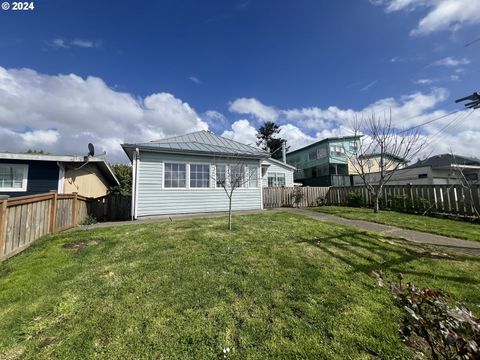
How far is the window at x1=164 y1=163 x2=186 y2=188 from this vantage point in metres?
11.0

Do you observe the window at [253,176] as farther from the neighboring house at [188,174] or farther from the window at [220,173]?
the window at [220,173]

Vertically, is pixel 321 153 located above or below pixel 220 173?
above

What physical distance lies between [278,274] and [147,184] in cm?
852

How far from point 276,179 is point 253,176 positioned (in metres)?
8.00

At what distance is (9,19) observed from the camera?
6828 mm

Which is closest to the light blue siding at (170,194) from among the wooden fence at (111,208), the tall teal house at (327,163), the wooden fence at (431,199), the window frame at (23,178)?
the wooden fence at (111,208)

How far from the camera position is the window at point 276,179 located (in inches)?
801

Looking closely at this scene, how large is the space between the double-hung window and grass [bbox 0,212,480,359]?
19.7ft

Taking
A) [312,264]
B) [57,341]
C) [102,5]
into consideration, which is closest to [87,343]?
[57,341]

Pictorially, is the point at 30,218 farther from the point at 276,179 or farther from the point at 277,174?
the point at 277,174

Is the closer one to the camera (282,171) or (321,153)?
(282,171)

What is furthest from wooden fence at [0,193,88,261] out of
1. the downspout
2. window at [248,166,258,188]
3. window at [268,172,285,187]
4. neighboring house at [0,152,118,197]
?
window at [268,172,285,187]

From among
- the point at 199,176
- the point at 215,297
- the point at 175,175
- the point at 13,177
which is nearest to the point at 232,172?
the point at 199,176

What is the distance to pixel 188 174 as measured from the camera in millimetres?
11359
